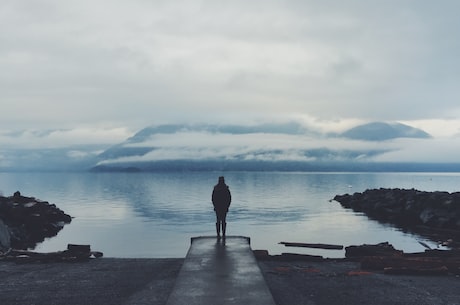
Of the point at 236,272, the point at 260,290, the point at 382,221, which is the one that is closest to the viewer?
the point at 260,290

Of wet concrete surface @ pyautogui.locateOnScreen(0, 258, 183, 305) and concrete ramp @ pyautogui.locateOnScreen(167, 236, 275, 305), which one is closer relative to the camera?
concrete ramp @ pyautogui.locateOnScreen(167, 236, 275, 305)

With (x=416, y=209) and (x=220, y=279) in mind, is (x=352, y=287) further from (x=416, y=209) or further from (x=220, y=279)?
(x=416, y=209)

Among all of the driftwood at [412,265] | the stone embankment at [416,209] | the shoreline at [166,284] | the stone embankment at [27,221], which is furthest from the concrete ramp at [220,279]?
the stone embankment at [416,209]

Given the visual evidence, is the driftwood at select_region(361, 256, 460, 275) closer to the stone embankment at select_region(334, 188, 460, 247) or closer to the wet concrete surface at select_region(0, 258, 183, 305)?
the wet concrete surface at select_region(0, 258, 183, 305)

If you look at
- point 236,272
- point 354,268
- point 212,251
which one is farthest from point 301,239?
point 236,272

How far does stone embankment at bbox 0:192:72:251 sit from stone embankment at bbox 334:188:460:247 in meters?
37.1

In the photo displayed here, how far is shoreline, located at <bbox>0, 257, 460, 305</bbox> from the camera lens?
1414 centimetres

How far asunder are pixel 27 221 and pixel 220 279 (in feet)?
133

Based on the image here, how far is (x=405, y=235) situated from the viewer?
159 ft

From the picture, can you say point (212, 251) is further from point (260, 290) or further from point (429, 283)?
point (429, 283)

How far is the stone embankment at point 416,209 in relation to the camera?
47.2 meters

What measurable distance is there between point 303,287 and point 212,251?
12.8 ft

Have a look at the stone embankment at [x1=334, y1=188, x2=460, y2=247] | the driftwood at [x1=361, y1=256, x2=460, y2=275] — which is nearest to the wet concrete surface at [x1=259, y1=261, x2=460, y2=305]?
the driftwood at [x1=361, y1=256, x2=460, y2=275]

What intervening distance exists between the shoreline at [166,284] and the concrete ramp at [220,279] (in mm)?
1017
